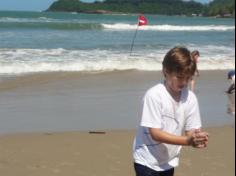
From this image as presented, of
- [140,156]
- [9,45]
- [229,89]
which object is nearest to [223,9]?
[9,45]

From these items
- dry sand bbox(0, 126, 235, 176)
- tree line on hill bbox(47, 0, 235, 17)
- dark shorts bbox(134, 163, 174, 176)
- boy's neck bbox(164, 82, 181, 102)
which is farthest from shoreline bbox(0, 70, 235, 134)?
tree line on hill bbox(47, 0, 235, 17)

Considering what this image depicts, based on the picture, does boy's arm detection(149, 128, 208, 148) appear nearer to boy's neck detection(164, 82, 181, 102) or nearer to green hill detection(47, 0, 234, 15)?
boy's neck detection(164, 82, 181, 102)

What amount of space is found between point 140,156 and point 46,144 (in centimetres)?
361

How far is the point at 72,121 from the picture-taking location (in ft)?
27.1

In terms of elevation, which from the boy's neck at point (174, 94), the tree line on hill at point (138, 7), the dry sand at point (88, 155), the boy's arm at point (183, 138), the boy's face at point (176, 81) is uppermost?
the boy's face at point (176, 81)

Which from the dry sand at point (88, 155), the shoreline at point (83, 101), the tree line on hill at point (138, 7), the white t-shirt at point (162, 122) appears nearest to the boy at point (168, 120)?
the white t-shirt at point (162, 122)

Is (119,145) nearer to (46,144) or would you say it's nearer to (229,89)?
(46,144)

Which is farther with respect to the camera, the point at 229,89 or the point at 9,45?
the point at 9,45

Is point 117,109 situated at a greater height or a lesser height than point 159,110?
lesser

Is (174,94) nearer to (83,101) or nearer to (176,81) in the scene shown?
(176,81)

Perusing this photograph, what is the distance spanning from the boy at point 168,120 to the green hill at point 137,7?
114 meters

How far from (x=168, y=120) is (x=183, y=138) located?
23cm

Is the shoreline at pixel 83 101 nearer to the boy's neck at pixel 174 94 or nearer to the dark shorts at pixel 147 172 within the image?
the dark shorts at pixel 147 172

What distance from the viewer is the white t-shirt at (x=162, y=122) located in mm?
3080
